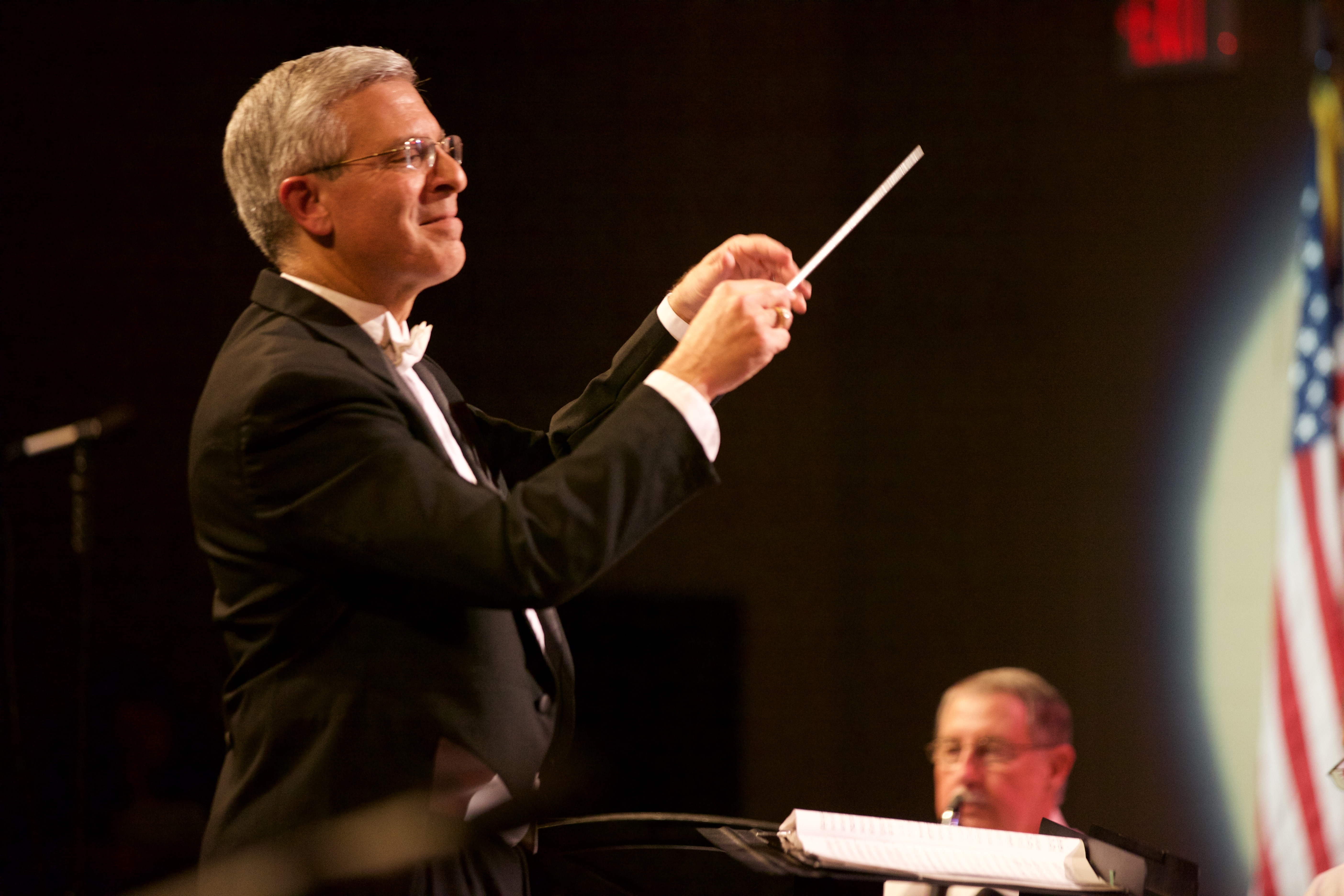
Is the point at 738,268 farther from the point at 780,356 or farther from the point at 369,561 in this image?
the point at 780,356

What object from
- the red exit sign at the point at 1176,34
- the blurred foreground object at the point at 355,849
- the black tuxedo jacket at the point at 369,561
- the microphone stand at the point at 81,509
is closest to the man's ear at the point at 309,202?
the black tuxedo jacket at the point at 369,561

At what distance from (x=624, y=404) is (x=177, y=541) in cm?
278

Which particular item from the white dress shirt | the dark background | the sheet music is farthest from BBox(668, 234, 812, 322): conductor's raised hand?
the dark background

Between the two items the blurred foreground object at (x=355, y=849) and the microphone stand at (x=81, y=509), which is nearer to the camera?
the blurred foreground object at (x=355, y=849)

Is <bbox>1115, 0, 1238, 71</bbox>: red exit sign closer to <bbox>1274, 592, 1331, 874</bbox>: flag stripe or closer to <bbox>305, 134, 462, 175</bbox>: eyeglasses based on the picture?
<bbox>1274, 592, 1331, 874</bbox>: flag stripe

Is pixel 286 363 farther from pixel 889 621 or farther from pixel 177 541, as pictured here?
pixel 889 621

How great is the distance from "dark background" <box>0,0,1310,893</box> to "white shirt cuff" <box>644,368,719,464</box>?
2.37 meters

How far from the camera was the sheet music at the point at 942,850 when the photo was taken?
1076 mm

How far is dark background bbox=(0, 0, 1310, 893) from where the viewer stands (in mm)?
3508

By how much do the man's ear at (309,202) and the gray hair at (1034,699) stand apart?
1.78 metres

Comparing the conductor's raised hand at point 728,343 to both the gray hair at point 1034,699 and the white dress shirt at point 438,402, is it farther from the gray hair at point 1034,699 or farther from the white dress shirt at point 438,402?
the gray hair at point 1034,699

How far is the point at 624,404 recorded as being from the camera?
1.21m

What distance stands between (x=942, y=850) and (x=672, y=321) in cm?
78

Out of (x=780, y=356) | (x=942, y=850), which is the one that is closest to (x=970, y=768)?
(x=942, y=850)
